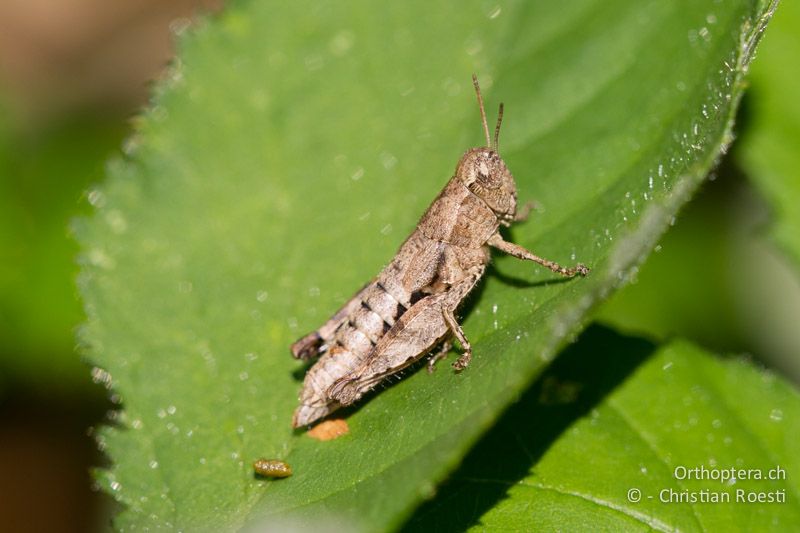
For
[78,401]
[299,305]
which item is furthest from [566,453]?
[78,401]

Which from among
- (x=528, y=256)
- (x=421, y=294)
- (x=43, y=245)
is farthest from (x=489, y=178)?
(x=43, y=245)

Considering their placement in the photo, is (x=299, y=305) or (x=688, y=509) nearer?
(x=688, y=509)

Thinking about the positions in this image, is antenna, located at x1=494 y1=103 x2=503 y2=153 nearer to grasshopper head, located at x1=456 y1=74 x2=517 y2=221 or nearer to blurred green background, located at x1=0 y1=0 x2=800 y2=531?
grasshopper head, located at x1=456 y1=74 x2=517 y2=221

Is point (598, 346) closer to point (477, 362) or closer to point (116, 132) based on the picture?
point (477, 362)

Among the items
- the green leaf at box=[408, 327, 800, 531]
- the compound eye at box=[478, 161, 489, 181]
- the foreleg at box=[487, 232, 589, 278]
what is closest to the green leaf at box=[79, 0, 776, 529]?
the foreleg at box=[487, 232, 589, 278]

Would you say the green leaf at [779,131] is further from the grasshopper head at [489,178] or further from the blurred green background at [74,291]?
the grasshopper head at [489,178]

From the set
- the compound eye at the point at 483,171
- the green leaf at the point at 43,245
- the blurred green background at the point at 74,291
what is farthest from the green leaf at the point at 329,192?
the green leaf at the point at 43,245
